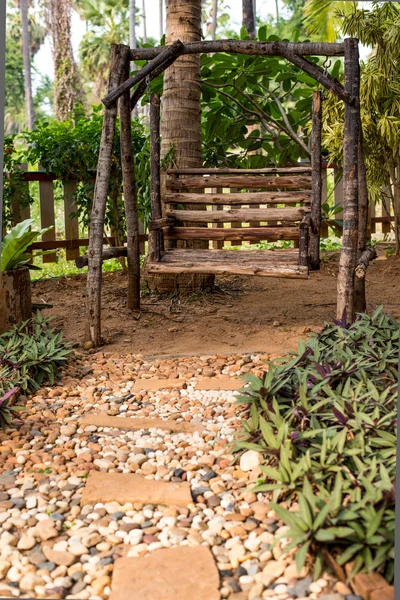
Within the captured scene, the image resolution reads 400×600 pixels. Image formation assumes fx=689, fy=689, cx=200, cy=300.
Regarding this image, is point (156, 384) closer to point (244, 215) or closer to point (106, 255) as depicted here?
point (106, 255)

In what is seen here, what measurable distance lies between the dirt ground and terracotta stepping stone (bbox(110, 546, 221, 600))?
6.51ft

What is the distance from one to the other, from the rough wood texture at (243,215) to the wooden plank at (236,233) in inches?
2.7

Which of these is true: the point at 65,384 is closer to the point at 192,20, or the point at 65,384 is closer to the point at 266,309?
the point at 266,309

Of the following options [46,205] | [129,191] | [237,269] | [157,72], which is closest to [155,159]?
[129,191]

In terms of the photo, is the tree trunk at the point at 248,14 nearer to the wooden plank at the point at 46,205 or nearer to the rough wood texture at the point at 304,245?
the wooden plank at the point at 46,205

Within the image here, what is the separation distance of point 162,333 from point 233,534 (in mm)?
2428

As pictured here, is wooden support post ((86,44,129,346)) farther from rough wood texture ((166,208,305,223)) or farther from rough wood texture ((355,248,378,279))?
rough wood texture ((355,248,378,279))

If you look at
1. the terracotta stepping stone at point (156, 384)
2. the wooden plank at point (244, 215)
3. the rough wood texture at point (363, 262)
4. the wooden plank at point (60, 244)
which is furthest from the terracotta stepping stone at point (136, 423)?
the wooden plank at point (60, 244)

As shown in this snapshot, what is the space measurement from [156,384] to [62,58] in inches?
561

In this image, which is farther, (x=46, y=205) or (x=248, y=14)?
(x=248, y=14)

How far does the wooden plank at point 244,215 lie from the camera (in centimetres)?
438

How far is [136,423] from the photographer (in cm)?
298

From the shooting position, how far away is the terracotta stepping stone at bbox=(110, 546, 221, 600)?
1774 millimetres

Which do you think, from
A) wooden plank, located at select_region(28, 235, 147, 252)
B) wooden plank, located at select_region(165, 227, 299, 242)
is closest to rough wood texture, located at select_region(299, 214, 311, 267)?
wooden plank, located at select_region(165, 227, 299, 242)
